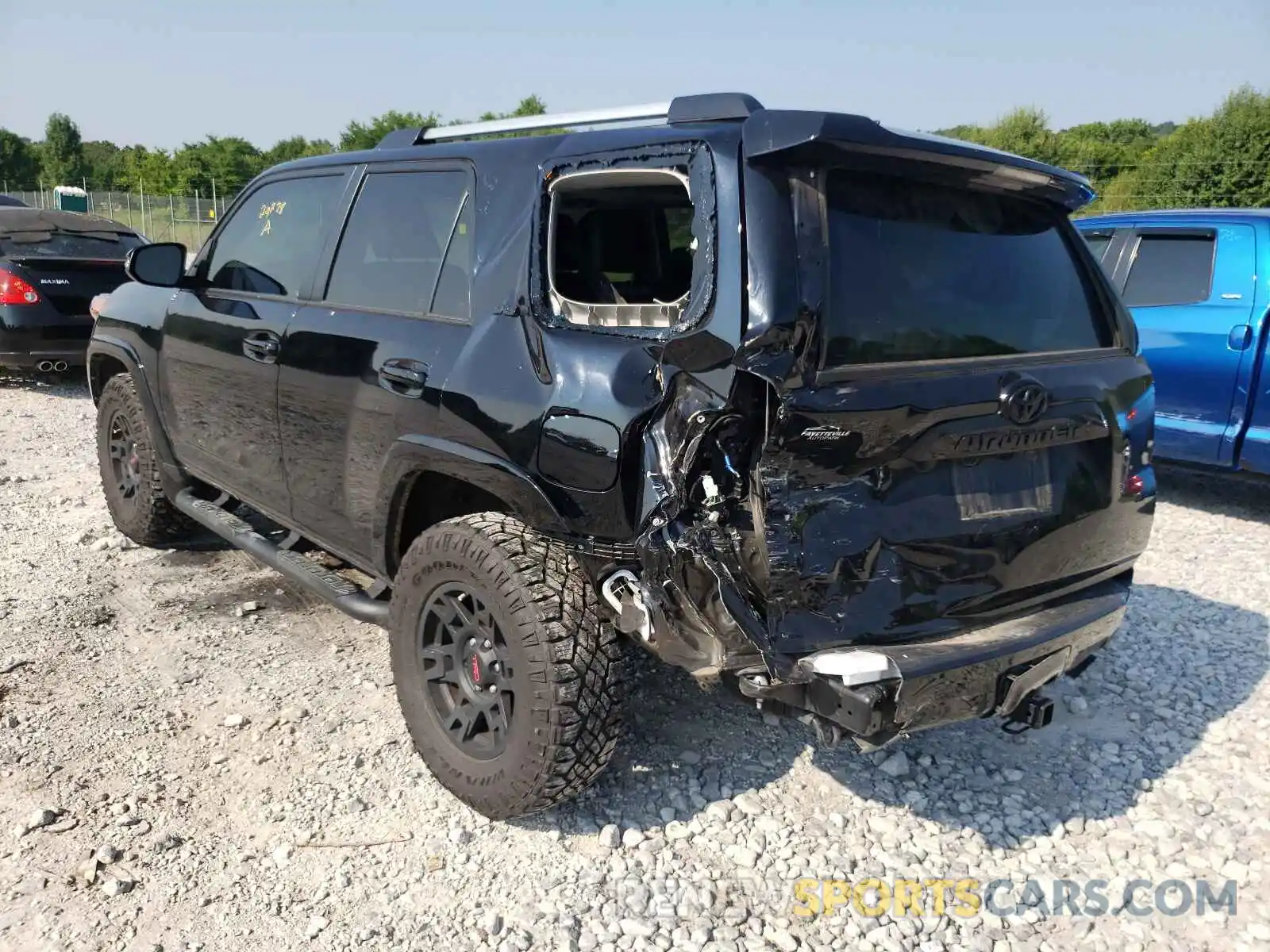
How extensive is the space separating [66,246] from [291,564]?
7.33 meters

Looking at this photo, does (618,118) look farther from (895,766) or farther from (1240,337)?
(1240,337)

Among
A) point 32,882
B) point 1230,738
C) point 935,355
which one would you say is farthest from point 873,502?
point 32,882

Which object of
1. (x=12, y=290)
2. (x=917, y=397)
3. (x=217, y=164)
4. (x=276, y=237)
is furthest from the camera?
(x=217, y=164)

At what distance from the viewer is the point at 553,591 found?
8.48 feet

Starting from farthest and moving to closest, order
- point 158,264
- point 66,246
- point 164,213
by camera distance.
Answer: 1. point 164,213
2. point 66,246
3. point 158,264

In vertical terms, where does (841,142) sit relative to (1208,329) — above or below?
above

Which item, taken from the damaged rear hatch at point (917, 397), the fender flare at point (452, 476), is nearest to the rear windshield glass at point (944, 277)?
the damaged rear hatch at point (917, 397)

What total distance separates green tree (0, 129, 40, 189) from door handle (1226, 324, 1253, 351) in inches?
2970

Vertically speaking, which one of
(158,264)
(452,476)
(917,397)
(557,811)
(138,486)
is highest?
(158,264)

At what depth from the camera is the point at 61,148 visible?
72625 millimetres

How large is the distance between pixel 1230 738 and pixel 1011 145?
1910 inches

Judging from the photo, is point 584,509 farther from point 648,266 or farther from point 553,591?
point 648,266

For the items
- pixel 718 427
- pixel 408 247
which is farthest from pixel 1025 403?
pixel 408 247

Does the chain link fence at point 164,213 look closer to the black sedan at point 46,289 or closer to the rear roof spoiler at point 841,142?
the black sedan at point 46,289
